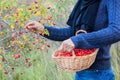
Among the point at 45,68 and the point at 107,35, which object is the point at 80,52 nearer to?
the point at 107,35

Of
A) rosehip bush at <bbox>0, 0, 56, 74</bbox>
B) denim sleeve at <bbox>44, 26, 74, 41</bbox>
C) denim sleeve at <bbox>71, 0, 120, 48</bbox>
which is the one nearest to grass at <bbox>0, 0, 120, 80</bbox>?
rosehip bush at <bbox>0, 0, 56, 74</bbox>

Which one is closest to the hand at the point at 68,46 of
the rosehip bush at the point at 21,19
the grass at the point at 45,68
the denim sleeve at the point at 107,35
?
the denim sleeve at the point at 107,35

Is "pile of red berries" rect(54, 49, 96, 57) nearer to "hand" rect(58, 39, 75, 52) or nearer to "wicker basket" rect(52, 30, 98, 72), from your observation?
"wicker basket" rect(52, 30, 98, 72)

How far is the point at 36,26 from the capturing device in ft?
8.91

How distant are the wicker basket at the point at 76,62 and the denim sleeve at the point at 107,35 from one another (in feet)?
0.37

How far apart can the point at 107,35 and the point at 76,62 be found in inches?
11.6

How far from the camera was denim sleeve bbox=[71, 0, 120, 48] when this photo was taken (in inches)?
86.6

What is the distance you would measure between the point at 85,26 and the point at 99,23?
11 centimetres

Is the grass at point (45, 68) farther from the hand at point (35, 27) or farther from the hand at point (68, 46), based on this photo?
the hand at point (68, 46)

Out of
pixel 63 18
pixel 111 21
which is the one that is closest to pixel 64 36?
pixel 111 21

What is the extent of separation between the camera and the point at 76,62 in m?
2.36

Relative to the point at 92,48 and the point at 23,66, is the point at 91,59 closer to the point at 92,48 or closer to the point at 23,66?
the point at 92,48

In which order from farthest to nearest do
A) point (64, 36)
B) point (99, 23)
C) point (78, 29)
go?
point (64, 36), point (78, 29), point (99, 23)

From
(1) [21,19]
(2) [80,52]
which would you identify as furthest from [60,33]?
(2) [80,52]
